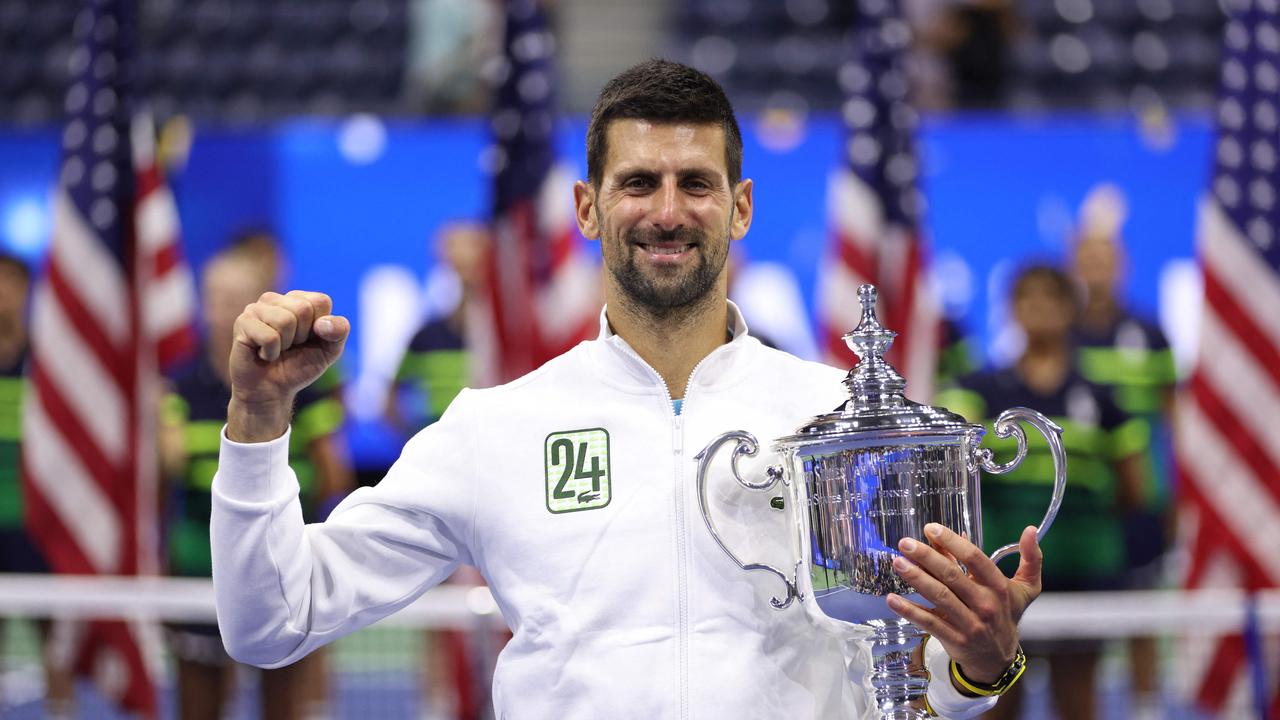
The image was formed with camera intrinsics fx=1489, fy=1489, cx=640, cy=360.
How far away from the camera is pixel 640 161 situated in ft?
7.34

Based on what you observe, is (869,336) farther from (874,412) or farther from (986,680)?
(986,680)

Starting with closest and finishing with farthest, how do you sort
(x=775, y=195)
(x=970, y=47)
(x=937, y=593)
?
(x=937, y=593)
(x=775, y=195)
(x=970, y=47)

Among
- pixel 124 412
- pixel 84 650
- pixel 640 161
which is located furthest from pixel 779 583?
pixel 124 412

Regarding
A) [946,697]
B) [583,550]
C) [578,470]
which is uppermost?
[578,470]

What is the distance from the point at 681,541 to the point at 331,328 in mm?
608

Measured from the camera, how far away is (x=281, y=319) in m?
2.02

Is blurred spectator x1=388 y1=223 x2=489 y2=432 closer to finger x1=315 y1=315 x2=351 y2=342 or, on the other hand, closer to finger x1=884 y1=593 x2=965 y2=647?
finger x1=315 y1=315 x2=351 y2=342

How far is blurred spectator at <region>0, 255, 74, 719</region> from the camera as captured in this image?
6.37m

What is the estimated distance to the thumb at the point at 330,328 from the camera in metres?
2.05

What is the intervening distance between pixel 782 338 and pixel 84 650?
473cm

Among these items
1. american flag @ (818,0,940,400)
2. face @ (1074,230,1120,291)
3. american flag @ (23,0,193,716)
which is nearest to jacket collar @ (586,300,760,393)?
american flag @ (23,0,193,716)

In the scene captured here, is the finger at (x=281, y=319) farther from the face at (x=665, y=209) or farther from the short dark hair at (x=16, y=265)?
the short dark hair at (x=16, y=265)

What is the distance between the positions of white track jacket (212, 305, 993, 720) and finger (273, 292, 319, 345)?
16 cm

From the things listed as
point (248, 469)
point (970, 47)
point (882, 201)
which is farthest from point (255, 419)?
point (970, 47)
